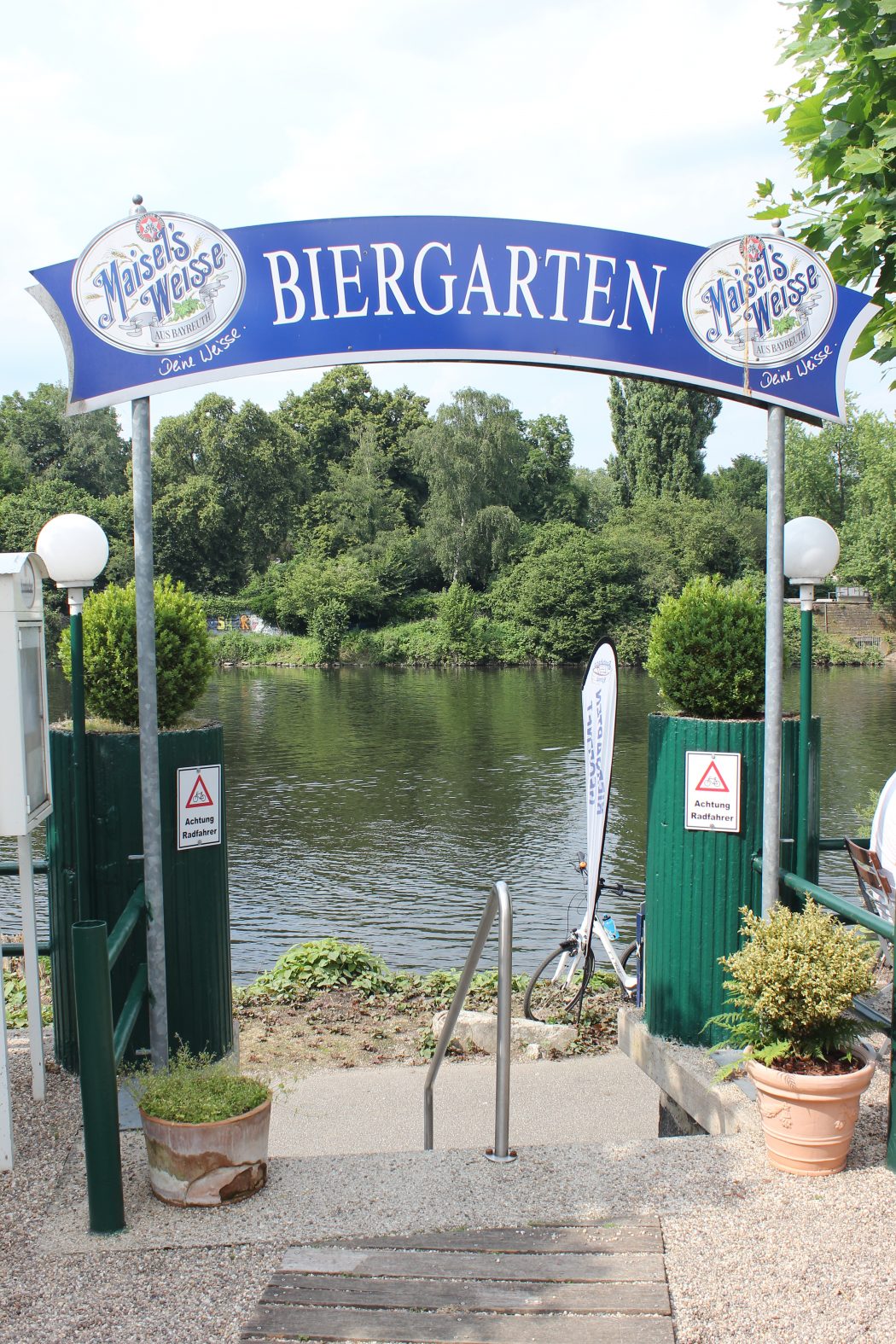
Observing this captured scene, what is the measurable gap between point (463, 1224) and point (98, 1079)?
1154mm

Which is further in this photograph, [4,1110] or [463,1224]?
[4,1110]

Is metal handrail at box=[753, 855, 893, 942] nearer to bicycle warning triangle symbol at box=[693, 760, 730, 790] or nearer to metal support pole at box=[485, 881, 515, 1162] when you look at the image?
bicycle warning triangle symbol at box=[693, 760, 730, 790]

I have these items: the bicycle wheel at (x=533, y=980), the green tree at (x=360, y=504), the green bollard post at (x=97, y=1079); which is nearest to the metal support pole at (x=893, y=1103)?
the green bollard post at (x=97, y=1079)

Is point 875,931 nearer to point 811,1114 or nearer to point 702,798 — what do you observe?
point 811,1114

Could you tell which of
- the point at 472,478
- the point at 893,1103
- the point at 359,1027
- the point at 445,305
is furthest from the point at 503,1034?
the point at 472,478

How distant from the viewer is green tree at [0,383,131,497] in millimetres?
68375

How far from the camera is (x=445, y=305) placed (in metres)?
4.88

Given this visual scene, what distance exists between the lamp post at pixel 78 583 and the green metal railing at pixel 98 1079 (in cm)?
132

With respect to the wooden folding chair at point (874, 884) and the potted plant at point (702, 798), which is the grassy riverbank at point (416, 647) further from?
the potted plant at point (702, 798)

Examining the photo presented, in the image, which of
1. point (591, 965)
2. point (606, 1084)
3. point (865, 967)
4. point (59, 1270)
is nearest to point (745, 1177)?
point (865, 967)

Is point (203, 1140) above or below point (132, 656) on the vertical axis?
below

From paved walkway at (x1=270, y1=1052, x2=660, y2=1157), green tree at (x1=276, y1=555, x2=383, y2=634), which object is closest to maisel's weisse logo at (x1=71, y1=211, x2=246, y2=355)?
paved walkway at (x1=270, y1=1052, x2=660, y2=1157)

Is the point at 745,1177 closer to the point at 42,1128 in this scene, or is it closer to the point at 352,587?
the point at 42,1128

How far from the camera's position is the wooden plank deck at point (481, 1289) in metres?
2.82
